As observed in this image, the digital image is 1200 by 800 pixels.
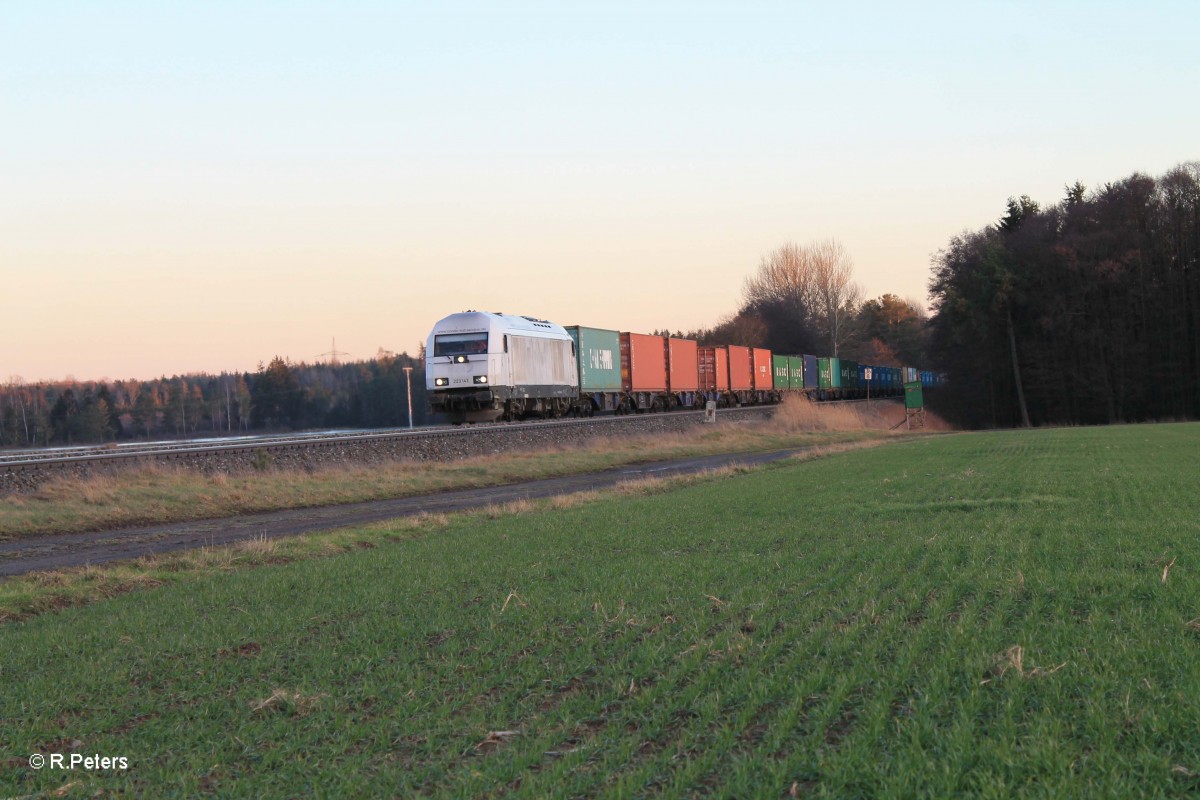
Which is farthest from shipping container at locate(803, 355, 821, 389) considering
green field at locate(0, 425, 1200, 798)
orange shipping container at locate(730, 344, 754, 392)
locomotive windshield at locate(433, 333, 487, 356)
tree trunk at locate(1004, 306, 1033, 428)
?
green field at locate(0, 425, 1200, 798)

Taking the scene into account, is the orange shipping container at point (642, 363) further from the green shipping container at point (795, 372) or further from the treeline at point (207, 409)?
the treeline at point (207, 409)

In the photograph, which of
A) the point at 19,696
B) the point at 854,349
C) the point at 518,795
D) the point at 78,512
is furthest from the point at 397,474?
the point at 854,349

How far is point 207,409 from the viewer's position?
99625 mm

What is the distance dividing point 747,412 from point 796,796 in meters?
50.7

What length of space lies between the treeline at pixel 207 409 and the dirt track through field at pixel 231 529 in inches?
2323

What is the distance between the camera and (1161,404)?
58906 millimetres

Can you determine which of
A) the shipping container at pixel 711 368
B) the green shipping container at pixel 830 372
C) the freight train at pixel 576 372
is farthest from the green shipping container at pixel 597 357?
the green shipping container at pixel 830 372

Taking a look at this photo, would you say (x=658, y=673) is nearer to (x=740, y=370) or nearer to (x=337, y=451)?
(x=337, y=451)

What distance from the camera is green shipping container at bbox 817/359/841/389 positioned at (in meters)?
76.2

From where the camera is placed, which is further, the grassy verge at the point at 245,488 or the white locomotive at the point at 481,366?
the white locomotive at the point at 481,366

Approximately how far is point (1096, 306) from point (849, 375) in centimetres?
2501

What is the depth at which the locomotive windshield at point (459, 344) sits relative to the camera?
3569cm

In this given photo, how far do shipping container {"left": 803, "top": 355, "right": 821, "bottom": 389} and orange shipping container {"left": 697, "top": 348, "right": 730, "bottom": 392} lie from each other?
612 inches

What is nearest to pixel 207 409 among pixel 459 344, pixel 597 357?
pixel 597 357
